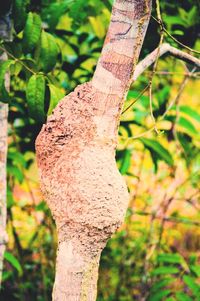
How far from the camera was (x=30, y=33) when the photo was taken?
1182mm

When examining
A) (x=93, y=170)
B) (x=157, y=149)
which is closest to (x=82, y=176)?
(x=93, y=170)

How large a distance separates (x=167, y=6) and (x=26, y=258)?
4.54ft

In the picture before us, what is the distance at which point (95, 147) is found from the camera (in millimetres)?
947

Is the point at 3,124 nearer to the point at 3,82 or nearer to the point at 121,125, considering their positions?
the point at 3,82

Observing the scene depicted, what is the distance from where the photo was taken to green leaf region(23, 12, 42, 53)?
118cm

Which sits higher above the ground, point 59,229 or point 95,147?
point 95,147

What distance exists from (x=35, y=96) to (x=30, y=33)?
0.65ft

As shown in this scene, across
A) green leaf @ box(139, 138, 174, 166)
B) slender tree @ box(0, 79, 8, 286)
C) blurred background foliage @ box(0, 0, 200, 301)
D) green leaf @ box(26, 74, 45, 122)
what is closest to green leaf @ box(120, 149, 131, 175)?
blurred background foliage @ box(0, 0, 200, 301)

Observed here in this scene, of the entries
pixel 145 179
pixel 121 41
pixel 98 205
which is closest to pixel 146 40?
pixel 121 41

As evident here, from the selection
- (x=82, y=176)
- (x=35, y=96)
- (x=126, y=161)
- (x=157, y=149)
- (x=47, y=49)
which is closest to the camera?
(x=82, y=176)

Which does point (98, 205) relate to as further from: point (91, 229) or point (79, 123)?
point (79, 123)

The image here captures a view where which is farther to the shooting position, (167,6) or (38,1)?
(167,6)

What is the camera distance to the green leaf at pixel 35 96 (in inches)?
42.8

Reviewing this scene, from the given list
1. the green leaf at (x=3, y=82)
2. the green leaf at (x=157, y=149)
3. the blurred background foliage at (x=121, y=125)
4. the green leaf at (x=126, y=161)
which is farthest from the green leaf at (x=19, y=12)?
the green leaf at (x=126, y=161)
